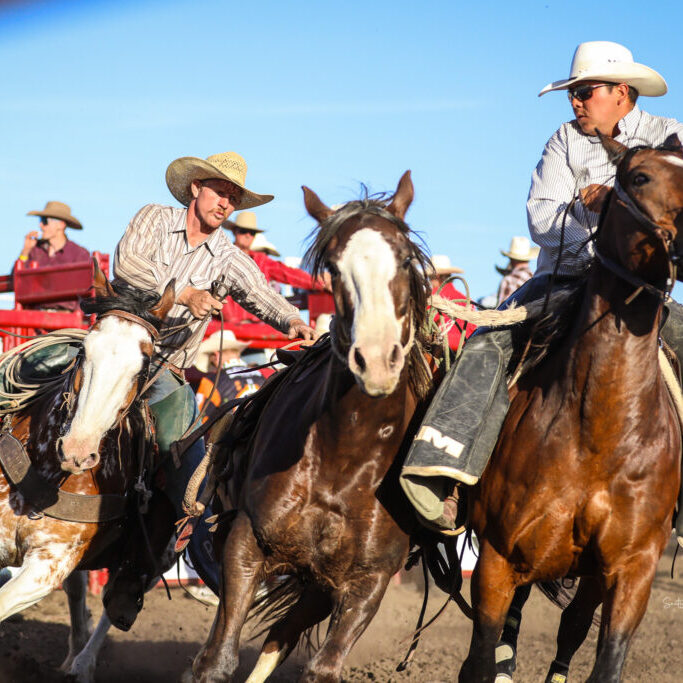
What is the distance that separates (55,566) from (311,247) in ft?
6.66

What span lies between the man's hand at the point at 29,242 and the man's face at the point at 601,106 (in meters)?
7.72

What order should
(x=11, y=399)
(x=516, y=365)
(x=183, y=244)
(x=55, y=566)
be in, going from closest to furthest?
(x=516, y=365) → (x=55, y=566) → (x=11, y=399) → (x=183, y=244)

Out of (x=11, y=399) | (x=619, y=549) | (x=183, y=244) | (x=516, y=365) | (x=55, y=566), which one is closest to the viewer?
(x=619, y=549)

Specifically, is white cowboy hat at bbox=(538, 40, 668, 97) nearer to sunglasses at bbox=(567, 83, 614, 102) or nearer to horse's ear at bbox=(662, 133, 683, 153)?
sunglasses at bbox=(567, 83, 614, 102)

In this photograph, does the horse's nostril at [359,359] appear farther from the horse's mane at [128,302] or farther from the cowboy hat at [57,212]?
the cowboy hat at [57,212]

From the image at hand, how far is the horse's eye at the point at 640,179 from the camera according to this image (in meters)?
3.57

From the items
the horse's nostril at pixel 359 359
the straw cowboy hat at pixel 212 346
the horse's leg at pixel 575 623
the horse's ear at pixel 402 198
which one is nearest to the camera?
the horse's nostril at pixel 359 359

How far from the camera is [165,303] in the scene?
4906 mm

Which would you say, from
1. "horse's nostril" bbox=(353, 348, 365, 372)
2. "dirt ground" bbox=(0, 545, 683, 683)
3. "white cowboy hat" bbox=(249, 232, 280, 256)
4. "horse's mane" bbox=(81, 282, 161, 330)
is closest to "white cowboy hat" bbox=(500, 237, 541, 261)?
"white cowboy hat" bbox=(249, 232, 280, 256)

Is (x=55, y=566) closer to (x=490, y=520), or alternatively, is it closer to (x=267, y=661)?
(x=267, y=661)

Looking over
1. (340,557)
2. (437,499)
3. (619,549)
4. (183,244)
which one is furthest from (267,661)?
(183,244)

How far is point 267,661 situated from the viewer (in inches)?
176

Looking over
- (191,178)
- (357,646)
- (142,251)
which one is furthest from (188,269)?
(357,646)

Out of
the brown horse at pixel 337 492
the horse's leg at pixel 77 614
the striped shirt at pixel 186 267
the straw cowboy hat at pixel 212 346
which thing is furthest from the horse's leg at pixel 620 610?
the straw cowboy hat at pixel 212 346
